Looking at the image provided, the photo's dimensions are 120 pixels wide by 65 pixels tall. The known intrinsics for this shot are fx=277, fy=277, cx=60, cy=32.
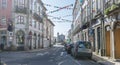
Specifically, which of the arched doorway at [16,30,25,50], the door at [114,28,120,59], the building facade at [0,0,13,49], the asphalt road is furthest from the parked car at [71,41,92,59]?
the arched doorway at [16,30,25,50]

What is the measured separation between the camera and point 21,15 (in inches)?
2111

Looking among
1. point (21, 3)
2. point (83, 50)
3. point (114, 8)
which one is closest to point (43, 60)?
point (83, 50)

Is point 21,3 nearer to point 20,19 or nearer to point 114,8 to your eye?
point 20,19

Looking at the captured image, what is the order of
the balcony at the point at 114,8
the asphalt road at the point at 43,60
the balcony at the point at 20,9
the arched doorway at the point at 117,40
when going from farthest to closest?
the balcony at the point at 20,9, the arched doorway at the point at 117,40, the balcony at the point at 114,8, the asphalt road at the point at 43,60

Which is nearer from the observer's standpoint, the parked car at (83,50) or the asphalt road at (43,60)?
the asphalt road at (43,60)

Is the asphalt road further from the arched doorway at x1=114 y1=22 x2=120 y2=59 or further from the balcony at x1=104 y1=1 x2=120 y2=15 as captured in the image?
the balcony at x1=104 y1=1 x2=120 y2=15

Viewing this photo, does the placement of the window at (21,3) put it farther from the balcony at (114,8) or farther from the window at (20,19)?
the balcony at (114,8)

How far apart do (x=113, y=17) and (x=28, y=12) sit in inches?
1271

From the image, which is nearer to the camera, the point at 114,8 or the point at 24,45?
→ the point at 114,8

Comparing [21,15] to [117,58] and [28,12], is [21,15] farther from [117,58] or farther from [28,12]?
[117,58]

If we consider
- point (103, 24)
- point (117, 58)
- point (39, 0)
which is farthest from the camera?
point (39, 0)

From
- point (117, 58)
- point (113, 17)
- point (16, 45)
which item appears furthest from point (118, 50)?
point (16, 45)

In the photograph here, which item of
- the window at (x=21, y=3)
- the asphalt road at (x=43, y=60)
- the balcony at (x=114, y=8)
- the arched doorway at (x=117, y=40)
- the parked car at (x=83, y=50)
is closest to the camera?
the asphalt road at (x=43, y=60)

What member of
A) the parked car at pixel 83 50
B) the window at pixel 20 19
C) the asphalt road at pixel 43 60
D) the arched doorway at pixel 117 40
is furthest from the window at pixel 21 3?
the arched doorway at pixel 117 40
